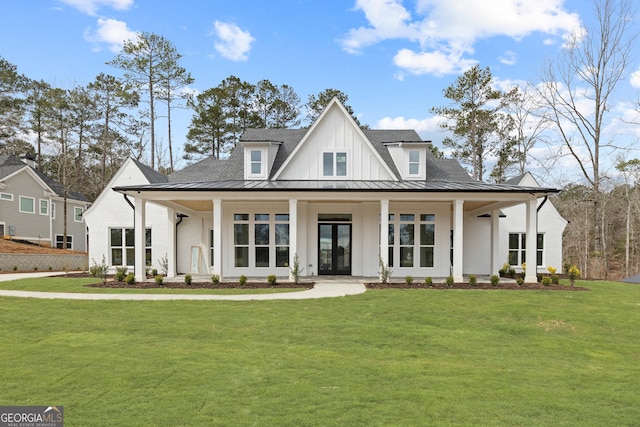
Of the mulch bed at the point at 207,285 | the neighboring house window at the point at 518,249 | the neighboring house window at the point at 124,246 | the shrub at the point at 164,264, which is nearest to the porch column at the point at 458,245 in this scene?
the mulch bed at the point at 207,285

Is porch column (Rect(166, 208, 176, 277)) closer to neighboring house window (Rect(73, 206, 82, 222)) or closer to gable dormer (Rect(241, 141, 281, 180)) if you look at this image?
gable dormer (Rect(241, 141, 281, 180))

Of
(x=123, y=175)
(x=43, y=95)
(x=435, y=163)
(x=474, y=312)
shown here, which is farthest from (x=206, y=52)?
(x=43, y=95)

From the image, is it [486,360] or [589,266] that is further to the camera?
[589,266]

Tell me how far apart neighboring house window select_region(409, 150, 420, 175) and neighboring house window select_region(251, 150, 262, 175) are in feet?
21.4

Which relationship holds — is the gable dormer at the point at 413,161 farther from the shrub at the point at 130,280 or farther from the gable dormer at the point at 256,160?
the shrub at the point at 130,280

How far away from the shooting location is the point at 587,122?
23844 millimetres

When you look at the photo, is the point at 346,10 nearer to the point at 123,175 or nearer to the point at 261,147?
the point at 261,147

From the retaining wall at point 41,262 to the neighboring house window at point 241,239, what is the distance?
10.9 m

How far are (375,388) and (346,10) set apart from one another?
15.6 metres

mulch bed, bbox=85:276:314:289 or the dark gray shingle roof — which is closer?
mulch bed, bbox=85:276:314:289

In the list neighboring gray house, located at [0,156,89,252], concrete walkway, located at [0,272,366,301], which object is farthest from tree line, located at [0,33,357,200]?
concrete walkway, located at [0,272,366,301]

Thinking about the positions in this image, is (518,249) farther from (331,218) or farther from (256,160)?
(256,160)

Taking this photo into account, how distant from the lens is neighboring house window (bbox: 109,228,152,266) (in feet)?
62.8

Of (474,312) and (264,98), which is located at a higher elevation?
(264,98)
